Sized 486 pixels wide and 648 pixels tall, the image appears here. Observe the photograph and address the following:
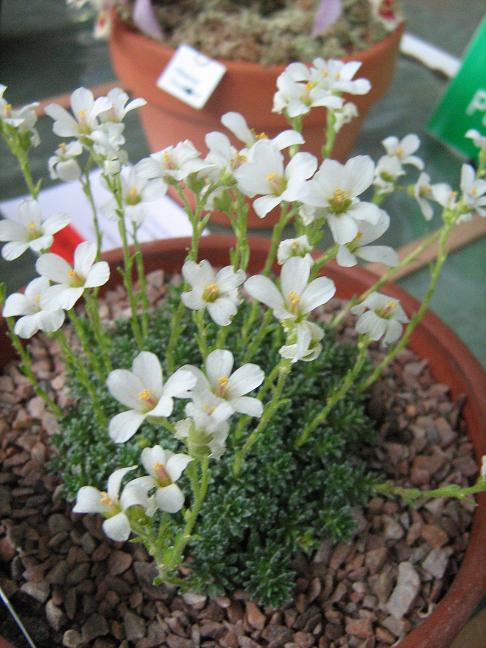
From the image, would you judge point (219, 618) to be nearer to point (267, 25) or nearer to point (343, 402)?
point (343, 402)

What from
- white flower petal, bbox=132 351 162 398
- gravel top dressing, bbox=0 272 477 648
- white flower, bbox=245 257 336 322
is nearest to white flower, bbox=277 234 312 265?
white flower, bbox=245 257 336 322

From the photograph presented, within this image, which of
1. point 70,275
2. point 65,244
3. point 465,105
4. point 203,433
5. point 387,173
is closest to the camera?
point 203,433

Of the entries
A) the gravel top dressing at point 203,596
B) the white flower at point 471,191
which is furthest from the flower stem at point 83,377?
the white flower at point 471,191

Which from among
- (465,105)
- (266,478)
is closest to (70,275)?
(266,478)

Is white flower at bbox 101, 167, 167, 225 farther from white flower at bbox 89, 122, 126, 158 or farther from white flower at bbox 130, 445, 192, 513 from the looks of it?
white flower at bbox 130, 445, 192, 513

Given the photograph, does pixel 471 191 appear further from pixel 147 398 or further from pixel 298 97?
pixel 147 398

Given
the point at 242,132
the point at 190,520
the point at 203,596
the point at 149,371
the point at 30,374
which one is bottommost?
the point at 203,596
